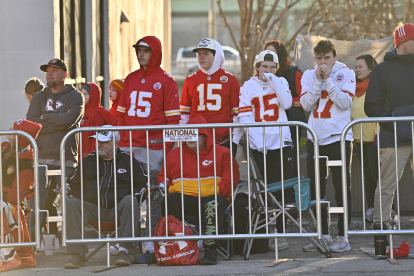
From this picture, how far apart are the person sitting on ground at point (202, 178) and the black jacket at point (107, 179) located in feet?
0.85

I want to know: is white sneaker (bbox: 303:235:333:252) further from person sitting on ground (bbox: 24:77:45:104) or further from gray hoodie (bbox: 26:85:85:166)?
person sitting on ground (bbox: 24:77:45:104)

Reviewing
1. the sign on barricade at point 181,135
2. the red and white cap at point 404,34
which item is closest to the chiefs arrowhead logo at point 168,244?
the sign on barricade at point 181,135

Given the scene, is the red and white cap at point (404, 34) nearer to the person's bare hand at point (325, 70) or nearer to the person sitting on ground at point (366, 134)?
the person's bare hand at point (325, 70)

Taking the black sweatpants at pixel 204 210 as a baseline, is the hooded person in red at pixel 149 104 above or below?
above

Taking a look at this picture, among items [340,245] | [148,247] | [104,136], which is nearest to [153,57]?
[104,136]

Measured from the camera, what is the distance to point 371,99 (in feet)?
21.9

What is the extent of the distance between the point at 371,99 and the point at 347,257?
5.43ft

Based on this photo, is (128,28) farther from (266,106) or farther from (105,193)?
(105,193)

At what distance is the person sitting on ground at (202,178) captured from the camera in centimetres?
620

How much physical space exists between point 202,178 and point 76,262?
4.79 ft

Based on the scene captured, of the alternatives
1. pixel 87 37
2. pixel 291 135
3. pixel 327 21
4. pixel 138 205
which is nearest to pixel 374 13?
pixel 327 21

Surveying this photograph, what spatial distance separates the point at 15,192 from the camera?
6.19 metres

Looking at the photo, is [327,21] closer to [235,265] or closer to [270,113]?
[270,113]

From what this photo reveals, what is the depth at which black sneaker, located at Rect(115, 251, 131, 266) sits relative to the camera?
6035mm
